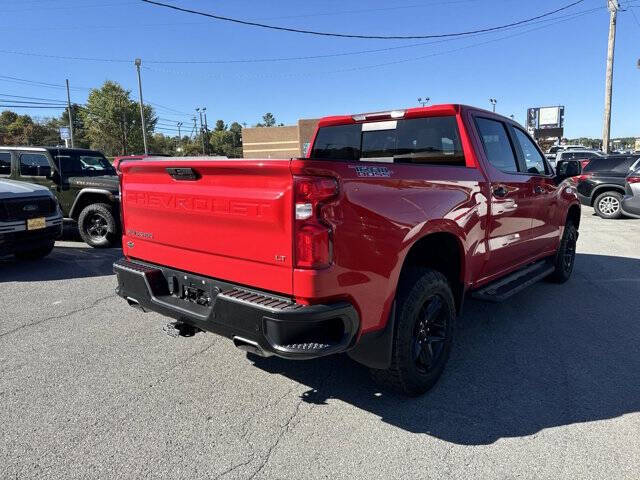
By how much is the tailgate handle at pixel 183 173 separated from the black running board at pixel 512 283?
2393 mm

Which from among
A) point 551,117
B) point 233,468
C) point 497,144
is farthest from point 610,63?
point 551,117

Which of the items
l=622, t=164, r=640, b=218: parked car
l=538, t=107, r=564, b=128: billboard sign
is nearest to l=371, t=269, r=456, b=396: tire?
l=622, t=164, r=640, b=218: parked car

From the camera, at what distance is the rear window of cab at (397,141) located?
153 inches

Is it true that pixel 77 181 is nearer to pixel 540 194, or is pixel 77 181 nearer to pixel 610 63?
pixel 540 194

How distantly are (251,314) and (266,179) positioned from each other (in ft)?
2.35

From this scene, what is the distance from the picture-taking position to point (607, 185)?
12430 millimetres

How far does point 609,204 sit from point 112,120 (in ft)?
196

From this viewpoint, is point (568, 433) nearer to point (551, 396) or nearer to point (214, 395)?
point (551, 396)

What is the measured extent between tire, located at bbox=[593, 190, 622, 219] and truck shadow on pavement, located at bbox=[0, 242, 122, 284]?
1212 cm

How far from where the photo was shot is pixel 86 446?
2.55 metres

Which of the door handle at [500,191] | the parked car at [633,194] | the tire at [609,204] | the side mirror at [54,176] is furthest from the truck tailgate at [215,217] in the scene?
the tire at [609,204]

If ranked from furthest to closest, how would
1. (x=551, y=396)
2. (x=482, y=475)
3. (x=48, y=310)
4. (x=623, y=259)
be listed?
(x=623, y=259)
(x=48, y=310)
(x=551, y=396)
(x=482, y=475)

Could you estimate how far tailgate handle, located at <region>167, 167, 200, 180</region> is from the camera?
111 inches

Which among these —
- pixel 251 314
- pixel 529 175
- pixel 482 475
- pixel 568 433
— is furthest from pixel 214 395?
pixel 529 175
